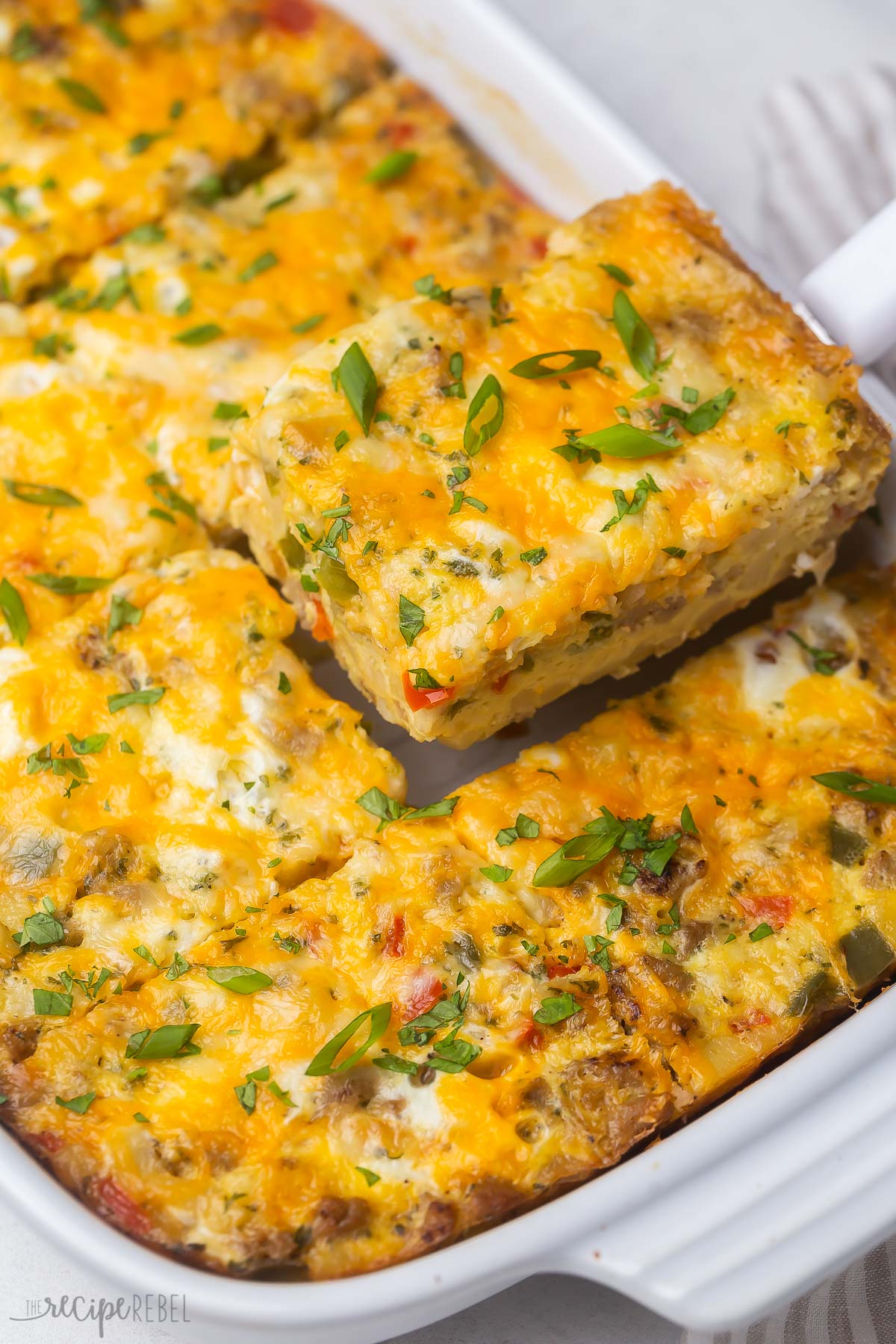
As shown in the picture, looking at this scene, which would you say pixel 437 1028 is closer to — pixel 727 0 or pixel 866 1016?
pixel 866 1016

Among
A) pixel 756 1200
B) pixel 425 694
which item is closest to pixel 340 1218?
pixel 756 1200

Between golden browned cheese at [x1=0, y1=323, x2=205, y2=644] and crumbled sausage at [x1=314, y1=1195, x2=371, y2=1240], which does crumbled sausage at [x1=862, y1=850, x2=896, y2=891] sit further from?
golden browned cheese at [x1=0, y1=323, x2=205, y2=644]

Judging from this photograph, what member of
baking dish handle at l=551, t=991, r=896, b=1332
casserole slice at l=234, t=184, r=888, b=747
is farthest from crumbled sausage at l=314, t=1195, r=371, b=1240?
casserole slice at l=234, t=184, r=888, b=747

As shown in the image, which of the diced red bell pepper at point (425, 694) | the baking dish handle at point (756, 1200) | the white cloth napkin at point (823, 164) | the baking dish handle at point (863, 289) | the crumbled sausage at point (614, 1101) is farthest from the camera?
the white cloth napkin at point (823, 164)

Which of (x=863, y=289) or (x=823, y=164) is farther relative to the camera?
(x=823, y=164)

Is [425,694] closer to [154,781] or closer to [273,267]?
[154,781]

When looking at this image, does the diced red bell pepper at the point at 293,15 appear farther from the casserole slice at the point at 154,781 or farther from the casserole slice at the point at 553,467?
the casserole slice at the point at 154,781

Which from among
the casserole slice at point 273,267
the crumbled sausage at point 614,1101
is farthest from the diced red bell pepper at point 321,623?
the crumbled sausage at point 614,1101
